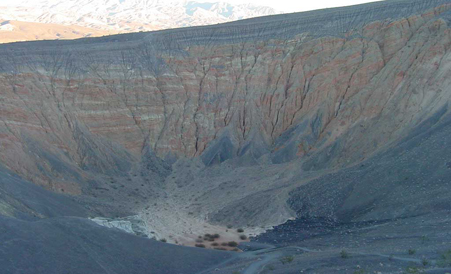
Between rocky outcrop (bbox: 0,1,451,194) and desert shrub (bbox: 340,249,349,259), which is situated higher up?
rocky outcrop (bbox: 0,1,451,194)

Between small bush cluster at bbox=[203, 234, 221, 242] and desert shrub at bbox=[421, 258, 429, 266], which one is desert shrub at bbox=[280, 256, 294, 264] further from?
small bush cluster at bbox=[203, 234, 221, 242]

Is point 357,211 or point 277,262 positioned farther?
point 357,211

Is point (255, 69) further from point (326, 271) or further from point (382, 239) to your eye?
point (326, 271)

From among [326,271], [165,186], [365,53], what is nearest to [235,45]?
[365,53]

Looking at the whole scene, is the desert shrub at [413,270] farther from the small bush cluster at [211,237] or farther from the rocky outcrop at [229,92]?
the rocky outcrop at [229,92]

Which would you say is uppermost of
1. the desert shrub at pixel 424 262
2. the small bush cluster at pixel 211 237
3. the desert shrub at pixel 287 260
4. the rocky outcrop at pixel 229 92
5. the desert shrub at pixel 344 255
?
the rocky outcrop at pixel 229 92

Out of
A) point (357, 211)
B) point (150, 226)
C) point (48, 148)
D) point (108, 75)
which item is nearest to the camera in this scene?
point (357, 211)

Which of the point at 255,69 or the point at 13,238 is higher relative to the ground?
the point at 255,69

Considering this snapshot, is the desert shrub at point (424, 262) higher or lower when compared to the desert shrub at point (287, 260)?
higher

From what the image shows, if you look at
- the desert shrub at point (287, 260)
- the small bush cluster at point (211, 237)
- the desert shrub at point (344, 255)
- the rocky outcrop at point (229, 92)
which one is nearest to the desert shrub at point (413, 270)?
the desert shrub at point (344, 255)

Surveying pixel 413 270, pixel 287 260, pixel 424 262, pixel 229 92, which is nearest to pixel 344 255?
pixel 287 260

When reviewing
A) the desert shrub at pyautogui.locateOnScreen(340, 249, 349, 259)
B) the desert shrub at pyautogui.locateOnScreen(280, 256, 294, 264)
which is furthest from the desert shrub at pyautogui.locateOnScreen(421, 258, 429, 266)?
the desert shrub at pyautogui.locateOnScreen(280, 256, 294, 264)
